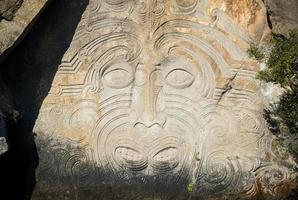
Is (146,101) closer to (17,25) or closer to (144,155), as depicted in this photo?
(144,155)

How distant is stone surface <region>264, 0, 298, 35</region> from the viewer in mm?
6812

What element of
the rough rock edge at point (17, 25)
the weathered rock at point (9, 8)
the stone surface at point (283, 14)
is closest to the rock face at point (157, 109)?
the stone surface at point (283, 14)

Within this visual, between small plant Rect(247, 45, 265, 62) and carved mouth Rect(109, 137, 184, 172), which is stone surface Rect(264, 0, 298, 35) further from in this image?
carved mouth Rect(109, 137, 184, 172)

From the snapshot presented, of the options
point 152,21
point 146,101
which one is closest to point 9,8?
point 152,21

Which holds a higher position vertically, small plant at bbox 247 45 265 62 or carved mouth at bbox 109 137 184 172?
small plant at bbox 247 45 265 62

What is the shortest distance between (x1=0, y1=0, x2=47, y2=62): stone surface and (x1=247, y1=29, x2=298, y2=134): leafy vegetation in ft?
7.05

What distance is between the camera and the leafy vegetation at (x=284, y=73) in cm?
670

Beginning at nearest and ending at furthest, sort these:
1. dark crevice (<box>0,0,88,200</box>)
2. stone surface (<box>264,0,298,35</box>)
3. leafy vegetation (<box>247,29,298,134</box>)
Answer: leafy vegetation (<box>247,29,298,134</box>) < stone surface (<box>264,0,298,35</box>) < dark crevice (<box>0,0,88,200</box>)

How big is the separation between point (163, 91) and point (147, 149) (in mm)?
595

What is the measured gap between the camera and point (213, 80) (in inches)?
278

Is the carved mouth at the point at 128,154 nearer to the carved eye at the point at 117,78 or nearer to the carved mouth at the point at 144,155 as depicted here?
the carved mouth at the point at 144,155

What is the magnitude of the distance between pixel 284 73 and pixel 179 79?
1026 mm

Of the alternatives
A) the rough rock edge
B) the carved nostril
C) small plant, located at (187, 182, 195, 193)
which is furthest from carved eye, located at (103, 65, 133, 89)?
small plant, located at (187, 182, 195, 193)

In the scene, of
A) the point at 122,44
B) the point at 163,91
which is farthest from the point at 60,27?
the point at 163,91
